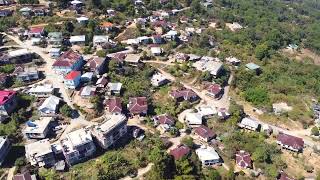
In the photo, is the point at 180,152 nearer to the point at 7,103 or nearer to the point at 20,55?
the point at 7,103

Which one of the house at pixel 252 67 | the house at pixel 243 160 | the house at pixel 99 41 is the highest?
the house at pixel 99 41

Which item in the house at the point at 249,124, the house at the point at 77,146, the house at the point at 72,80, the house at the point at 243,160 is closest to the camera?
the house at the point at 77,146

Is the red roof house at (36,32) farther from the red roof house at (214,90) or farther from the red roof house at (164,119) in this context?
the red roof house at (214,90)

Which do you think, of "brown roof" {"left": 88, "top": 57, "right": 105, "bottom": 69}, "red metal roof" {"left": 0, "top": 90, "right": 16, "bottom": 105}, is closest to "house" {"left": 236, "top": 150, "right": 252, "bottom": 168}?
"brown roof" {"left": 88, "top": 57, "right": 105, "bottom": 69}

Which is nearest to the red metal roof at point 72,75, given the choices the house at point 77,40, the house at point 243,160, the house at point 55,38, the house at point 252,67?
the house at point 77,40

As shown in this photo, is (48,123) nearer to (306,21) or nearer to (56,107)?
(56,107)

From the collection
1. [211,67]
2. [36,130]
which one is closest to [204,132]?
[211,67]
